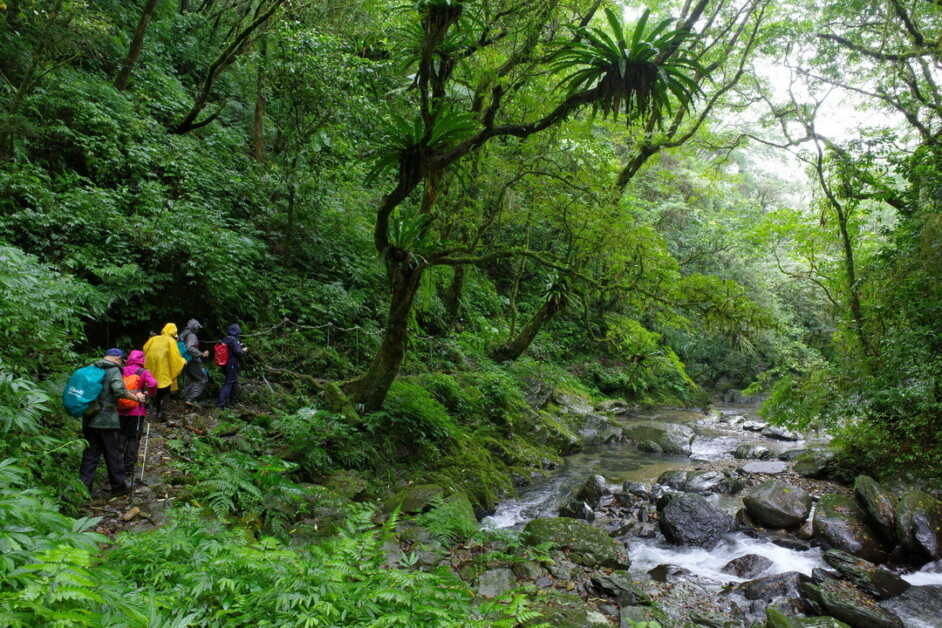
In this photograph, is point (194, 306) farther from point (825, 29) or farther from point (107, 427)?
point (825, 29)

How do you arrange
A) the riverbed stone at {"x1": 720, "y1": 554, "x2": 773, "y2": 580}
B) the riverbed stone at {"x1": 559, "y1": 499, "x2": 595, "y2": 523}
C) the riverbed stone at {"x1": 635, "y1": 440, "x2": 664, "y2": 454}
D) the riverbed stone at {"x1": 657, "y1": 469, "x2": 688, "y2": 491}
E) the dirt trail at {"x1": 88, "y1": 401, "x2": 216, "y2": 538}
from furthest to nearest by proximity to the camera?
the riverbed stone at {"x1": 635, "y1": 440, "x2": 664, "y2": 454}, the riverbed stone at {"x1": 657, "y1": 469, "x2": 688, "y2": 491}, the riverbed stone at {"x1": 559, "y1": 499, "x2": 595, "y2": 523}, the riverbed stone at {"x1": 720, "y1": 554, "x2": 773, "y2": 580}, the dirt trail at {"x1": 88, "y1": 401, "x2": 216, "y2": 538}

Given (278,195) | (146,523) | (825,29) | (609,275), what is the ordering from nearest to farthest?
(146,523) → (609,275) → (278,195) → (825,29)

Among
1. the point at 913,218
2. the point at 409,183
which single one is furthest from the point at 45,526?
the point at 913,218

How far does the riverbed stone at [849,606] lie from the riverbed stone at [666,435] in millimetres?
6964

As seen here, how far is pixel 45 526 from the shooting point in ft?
9.04

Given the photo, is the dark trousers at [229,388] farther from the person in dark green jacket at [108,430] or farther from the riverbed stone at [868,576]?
the riverbed stone at [868,576]

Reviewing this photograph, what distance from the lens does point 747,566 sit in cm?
631

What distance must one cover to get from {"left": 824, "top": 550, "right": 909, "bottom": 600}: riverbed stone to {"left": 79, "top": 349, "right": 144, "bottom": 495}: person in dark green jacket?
319 inches

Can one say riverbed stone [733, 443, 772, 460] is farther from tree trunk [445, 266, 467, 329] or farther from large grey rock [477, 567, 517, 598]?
large grey rock [477, 567, 517, 598]

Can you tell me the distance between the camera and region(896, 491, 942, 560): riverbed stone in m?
6.27

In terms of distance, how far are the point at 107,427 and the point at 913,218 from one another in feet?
43.0

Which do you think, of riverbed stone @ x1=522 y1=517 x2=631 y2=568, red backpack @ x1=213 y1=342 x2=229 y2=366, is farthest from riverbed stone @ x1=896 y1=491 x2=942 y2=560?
red backpack @ x1=213 y1=342 x2=229 y2=366

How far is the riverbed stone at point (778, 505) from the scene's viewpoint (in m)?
7.42

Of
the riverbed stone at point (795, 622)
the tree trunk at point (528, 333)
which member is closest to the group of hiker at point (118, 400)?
the riverbed stone at point (795, 622)
